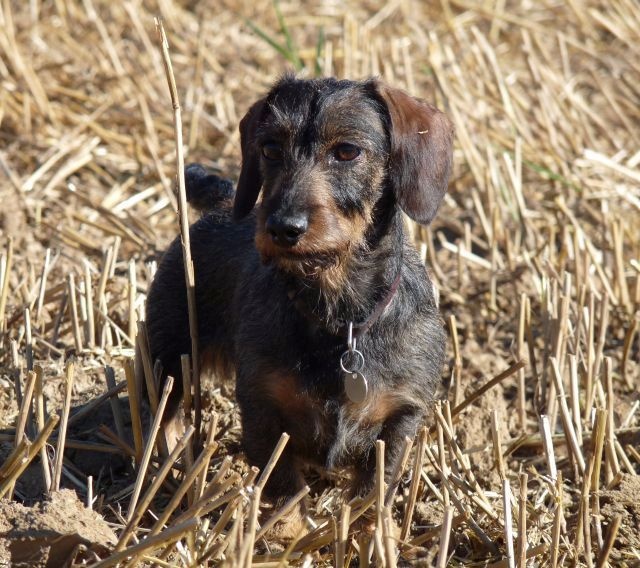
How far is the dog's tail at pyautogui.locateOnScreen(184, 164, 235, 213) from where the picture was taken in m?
5.34

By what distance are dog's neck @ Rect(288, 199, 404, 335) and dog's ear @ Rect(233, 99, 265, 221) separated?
1.61 ft

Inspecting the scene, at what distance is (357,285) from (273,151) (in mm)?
630

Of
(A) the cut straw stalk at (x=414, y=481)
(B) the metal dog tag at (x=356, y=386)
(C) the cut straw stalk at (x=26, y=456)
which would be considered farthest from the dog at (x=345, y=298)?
(C) the cut straw stalk at (x=26, y=456)

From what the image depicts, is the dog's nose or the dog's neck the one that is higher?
the dog's nose

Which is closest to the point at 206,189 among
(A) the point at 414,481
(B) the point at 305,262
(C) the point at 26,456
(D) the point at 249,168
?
(D) the point at 249,168

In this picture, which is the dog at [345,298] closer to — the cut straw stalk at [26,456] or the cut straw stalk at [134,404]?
the cut straw stalk at [134,404]

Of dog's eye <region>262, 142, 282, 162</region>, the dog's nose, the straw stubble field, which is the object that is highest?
dog's eye <region>262, 142, 282, 162</region>

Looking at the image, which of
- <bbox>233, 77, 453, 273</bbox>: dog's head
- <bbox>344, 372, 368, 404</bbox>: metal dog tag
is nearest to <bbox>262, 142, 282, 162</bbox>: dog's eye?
<bbox>233, 77, 453, 273</bbox>: dog's head

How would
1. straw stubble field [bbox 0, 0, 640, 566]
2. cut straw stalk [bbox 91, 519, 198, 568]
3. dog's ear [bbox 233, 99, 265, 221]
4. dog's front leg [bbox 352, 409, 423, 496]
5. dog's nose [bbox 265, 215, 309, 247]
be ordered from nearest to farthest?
cut straw stalk [bbox 91, 519, 198, 568] → dog's nose [bbox 265, 215, 309, 247] → straw stubble field [bbox 0, 0, 640, 566] → dog's front leg [bbox 352, 409, 423, 496] → dog's ear [bbox 233, 99, 265, 221]

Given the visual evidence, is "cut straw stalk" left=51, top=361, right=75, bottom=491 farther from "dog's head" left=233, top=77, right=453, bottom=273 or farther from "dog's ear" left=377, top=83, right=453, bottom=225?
"dog's ear" left=377, top=83, right=453, bottom=225

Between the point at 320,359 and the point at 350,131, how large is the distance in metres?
0.90

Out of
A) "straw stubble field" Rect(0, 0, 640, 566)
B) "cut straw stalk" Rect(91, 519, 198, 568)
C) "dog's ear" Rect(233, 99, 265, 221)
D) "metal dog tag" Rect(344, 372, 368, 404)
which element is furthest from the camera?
"dog's ear" Rect(233, 99, 265, 221)

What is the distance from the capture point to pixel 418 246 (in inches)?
260

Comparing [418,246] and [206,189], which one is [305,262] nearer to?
[206,189]
